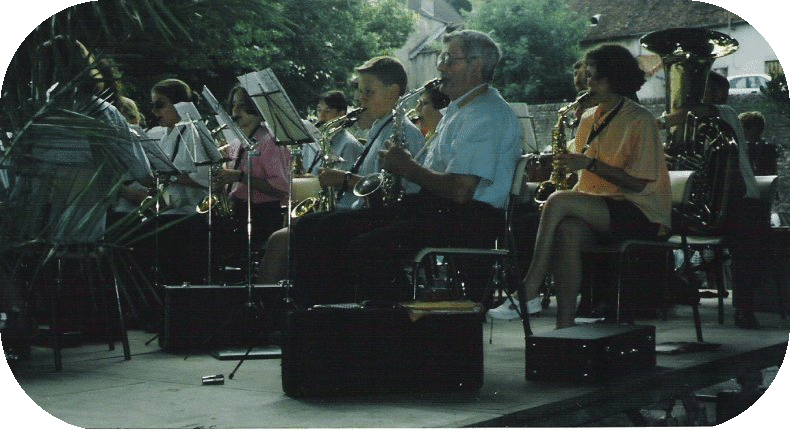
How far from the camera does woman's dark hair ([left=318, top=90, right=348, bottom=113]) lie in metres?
4.23

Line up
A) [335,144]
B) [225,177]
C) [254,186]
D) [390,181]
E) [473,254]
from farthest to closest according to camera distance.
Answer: [335,144] → [254,186] → [225,177] → [390,181] → [473,254]

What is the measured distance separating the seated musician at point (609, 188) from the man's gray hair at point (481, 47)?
0.43m

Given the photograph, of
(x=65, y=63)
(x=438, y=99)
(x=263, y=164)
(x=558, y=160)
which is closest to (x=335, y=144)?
(x=263, y=164)

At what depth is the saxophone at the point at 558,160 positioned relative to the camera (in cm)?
421

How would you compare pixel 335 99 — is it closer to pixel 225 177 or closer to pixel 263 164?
pixel 225 177

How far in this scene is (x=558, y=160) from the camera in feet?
14.2

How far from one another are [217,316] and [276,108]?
113 centimetres

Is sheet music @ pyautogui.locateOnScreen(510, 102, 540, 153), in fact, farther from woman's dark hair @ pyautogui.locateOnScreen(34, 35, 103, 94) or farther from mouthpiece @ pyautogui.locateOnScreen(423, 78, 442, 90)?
woman's dark hair @ pyautogui.locateOnScreen(34, 35, 103, 94)

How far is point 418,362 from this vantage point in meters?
3.48

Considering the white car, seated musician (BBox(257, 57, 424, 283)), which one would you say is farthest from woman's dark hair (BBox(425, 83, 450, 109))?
the white car

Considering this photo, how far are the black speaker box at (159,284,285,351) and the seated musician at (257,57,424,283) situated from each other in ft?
1.05

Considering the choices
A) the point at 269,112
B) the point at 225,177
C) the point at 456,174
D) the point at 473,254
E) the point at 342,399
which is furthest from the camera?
the point at 225,177

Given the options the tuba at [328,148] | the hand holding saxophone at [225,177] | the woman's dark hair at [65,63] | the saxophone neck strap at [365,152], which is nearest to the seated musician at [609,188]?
the saxophone neck strap at [365,152]

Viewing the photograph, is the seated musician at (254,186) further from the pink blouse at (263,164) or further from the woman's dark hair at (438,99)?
the woman's dark hair at (438,99)
